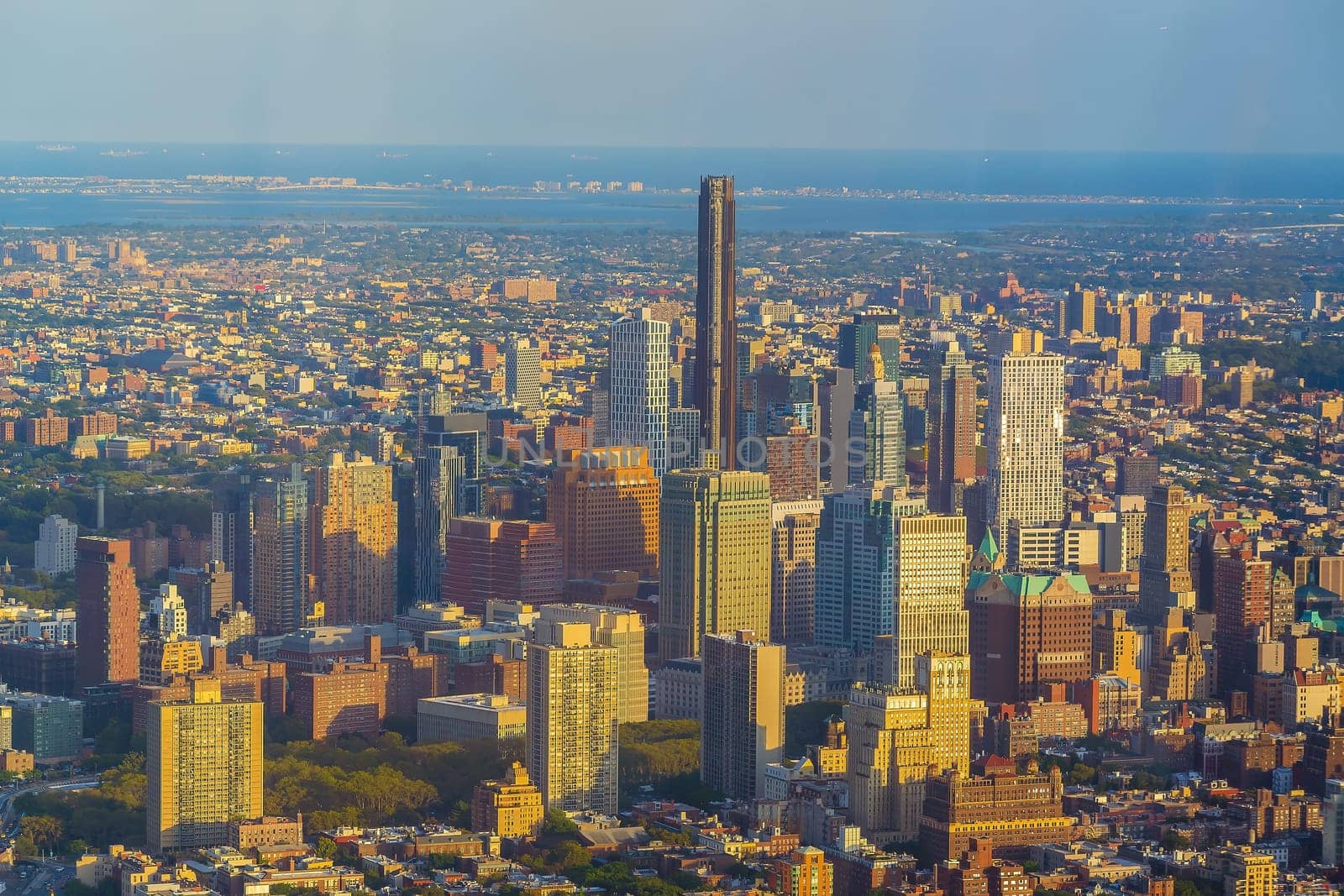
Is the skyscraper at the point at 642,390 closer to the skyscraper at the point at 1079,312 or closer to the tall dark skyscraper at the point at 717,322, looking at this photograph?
the tall dark skyscraper at the point at 717,322

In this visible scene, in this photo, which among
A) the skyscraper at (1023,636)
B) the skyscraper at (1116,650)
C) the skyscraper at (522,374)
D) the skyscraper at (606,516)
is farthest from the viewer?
the skyscraper at (522,374)

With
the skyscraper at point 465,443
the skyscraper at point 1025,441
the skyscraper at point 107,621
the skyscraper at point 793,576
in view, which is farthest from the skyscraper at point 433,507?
the skyscraper at point 1025,441

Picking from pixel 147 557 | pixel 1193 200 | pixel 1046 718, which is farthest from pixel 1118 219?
pixel 1046 718

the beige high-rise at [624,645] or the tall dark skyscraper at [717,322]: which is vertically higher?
the tall dark skyscraper at [717,322]

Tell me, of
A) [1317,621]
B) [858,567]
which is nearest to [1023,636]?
[858,567]

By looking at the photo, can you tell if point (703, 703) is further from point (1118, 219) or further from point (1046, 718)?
point (1118, 219)

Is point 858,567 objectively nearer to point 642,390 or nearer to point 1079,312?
point 642,390

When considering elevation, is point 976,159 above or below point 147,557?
above
